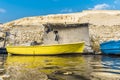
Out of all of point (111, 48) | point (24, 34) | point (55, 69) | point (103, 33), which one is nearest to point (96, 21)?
point (103, 33)

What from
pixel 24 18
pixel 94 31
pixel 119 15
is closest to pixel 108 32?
pixel 94 31

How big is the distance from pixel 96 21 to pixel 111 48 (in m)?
11.5

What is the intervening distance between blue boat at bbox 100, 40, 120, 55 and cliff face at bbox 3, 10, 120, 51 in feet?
16.1

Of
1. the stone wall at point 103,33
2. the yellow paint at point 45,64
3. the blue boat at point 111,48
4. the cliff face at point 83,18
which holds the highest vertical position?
the cliff face at point 83,18

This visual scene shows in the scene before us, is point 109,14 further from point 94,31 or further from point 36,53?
point 36,53

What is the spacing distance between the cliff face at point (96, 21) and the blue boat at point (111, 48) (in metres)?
4.92

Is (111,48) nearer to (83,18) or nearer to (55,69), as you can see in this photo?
(83,18)

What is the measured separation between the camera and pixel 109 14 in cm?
3941

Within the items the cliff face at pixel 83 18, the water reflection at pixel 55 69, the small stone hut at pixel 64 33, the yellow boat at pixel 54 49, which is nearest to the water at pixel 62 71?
the water reflection at pixel 55 69

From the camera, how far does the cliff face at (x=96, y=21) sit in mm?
34562

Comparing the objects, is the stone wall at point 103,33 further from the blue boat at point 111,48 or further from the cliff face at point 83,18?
the blue boat at point 111,48

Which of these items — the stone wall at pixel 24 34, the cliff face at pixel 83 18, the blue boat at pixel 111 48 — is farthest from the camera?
the cliff face at pixel 83 18

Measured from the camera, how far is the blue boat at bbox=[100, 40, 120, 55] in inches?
1017

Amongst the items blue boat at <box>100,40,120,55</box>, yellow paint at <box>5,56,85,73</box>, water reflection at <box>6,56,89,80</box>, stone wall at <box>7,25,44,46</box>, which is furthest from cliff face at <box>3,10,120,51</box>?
water reflection at <box>6,56,89,80</box>
